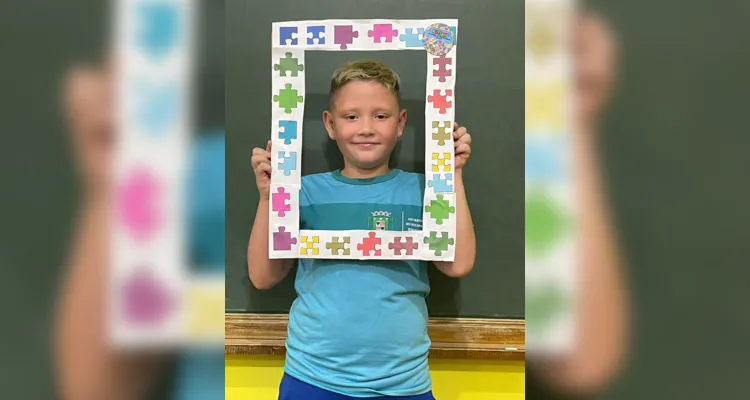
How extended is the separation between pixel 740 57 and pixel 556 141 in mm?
57

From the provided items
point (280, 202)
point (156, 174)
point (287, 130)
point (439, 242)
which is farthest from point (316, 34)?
point (156, 174)

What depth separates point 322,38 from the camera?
0.85 metres

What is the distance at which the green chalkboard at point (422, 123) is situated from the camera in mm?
1054

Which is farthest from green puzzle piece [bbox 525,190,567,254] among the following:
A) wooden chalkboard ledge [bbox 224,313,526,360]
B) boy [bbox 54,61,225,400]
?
wooden chalkboard ledge [bbox 224,313,526,360]

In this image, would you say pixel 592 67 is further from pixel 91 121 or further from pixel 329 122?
pixel 329 122

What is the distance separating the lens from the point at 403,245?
86 cm

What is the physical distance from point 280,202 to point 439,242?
25 cm

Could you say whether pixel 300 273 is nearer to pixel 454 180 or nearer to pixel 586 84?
pixel 454 180

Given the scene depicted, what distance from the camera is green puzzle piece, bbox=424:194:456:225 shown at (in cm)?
85

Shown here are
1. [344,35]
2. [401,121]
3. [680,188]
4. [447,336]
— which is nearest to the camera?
[680,188]

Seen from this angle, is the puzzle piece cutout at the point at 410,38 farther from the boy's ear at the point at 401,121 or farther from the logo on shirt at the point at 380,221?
the logo on shirt at the point at 380,221

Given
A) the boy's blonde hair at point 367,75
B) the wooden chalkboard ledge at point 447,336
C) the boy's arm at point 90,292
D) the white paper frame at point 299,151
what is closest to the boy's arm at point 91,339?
the boy's arm at point 90,292

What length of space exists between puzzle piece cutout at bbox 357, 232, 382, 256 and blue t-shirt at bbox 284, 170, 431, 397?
Answer: 1.9 inches

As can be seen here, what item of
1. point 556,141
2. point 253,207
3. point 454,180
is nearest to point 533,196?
point 556,141
